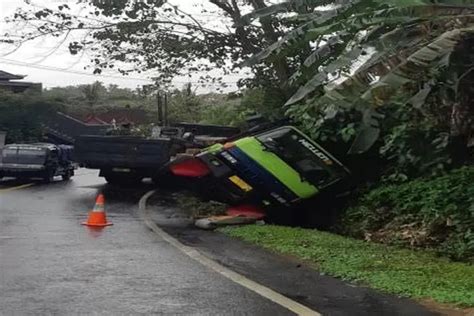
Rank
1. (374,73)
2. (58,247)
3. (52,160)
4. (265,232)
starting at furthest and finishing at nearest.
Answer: (52,160) → (265,232) → (58,247) → (374,73)

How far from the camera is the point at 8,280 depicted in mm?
7867

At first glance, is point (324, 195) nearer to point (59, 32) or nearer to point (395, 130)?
point (395, 130)

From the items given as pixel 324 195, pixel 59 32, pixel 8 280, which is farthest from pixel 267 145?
pixel 59 32

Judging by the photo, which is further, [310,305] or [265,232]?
[265,232]

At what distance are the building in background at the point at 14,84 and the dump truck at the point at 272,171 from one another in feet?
106

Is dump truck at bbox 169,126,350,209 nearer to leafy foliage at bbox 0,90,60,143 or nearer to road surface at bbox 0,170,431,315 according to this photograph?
road surface at bbox 0,170,431,315

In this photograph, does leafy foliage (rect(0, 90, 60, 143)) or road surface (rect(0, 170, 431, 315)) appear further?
leafy foliage (rect(0, 90, 60, 143))

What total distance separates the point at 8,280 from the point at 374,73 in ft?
15.4

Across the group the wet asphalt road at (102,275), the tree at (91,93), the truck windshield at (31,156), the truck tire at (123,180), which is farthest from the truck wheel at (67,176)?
the tree at (91,93)

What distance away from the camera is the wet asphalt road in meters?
6.79

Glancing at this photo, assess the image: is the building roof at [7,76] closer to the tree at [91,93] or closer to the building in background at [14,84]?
the building in background at [14,84]

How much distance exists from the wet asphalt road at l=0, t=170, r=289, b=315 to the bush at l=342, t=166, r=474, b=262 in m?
3.67

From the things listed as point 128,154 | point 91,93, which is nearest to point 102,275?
point 128,154

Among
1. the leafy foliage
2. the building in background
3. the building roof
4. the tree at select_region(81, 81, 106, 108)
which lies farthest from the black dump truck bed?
the tree at select_region(81, 81, 106, 108)
